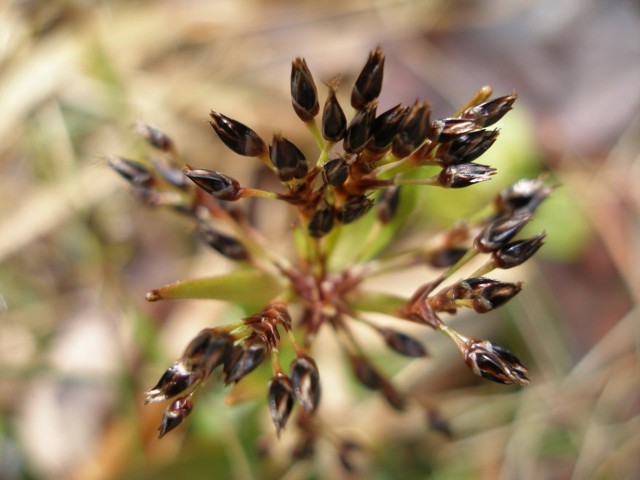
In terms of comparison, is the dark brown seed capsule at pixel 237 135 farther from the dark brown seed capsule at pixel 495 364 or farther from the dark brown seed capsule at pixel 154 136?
the dark brown seed capsule at pixel 495 364

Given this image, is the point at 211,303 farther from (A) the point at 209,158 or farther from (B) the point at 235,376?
(B) the point at 235,376

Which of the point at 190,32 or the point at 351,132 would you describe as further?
the point at 190,32

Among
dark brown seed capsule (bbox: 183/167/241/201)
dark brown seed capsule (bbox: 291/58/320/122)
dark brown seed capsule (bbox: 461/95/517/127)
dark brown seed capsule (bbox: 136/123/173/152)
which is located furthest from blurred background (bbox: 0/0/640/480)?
dark brown seed capsule (bbox: 461/95/517/127)

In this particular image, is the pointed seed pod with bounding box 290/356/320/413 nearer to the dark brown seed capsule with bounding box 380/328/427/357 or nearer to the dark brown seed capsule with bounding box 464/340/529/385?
the dark brown seed capsule with bounding box 464/340/529/385

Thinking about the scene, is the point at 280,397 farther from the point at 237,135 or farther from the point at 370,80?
the point at 370,80

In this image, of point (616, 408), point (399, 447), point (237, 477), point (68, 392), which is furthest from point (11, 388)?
point (616, 408)

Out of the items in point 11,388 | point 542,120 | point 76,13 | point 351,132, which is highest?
point 76,13

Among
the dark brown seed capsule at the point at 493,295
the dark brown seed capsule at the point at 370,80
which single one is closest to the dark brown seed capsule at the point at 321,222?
the dark brown seed capsule at the point at 370,80
